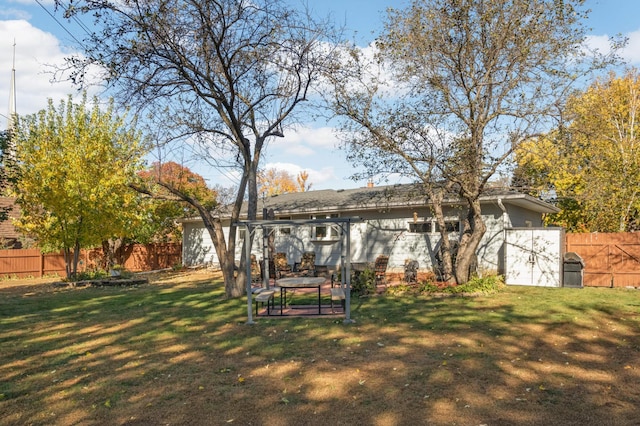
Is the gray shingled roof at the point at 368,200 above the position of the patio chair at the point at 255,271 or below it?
above

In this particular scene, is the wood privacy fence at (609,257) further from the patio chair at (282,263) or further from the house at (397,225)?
the patio chair at (282,263)

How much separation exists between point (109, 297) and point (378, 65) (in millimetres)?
10549

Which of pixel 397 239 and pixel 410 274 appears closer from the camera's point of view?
pixel 410 274

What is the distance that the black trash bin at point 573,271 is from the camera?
14.0 meters

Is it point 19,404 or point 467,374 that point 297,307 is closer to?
point 467,374

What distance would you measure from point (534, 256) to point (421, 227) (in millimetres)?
4214

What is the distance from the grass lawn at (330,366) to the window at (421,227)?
21.5 feet

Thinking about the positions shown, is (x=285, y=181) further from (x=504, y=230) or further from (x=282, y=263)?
(x=504, y=230)

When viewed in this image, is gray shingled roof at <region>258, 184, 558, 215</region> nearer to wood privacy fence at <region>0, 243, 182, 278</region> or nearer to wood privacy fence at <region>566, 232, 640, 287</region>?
wood privacy fence at <region>566, 232, 640, 287</region>

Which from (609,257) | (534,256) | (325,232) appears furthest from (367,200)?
(609,257)

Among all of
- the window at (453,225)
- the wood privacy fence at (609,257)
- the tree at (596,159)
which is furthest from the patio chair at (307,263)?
the wood privacy fence at (609,257)

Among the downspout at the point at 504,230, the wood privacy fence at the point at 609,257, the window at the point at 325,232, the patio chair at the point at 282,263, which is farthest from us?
the window at the point at 325,232

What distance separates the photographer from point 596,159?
55.5 ft

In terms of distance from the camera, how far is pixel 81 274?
17.6 metres
